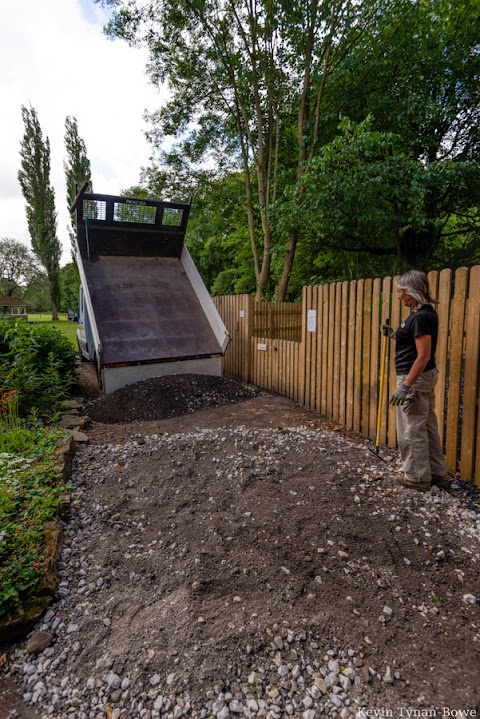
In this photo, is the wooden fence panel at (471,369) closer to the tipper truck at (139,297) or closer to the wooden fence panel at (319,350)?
the wooden fence panel at (319,350)

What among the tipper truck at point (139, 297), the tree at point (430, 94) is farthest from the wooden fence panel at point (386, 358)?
the tree at point (430, 94)

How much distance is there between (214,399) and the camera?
621cm

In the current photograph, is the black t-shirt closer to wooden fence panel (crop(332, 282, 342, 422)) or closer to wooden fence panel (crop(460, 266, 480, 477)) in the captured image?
wooden fence panel (crop(460, 266, 480, 477))

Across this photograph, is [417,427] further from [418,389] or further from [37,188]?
[37,188]

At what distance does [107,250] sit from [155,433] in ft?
15.9

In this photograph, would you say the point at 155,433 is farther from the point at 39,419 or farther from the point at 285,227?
the point at 285,227

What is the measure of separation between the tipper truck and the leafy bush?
0.61 m

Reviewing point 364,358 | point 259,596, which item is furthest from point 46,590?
point 364,358

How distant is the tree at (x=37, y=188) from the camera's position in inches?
1454

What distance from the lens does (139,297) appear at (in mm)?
7449

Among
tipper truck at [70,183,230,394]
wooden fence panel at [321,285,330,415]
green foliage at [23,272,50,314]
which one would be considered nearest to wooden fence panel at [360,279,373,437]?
wooden fence panel at [321,285,330,415]

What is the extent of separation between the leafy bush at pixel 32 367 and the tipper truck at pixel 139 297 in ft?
1.99

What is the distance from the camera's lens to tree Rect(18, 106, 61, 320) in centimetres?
3694

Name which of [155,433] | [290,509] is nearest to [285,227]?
[155,433]
